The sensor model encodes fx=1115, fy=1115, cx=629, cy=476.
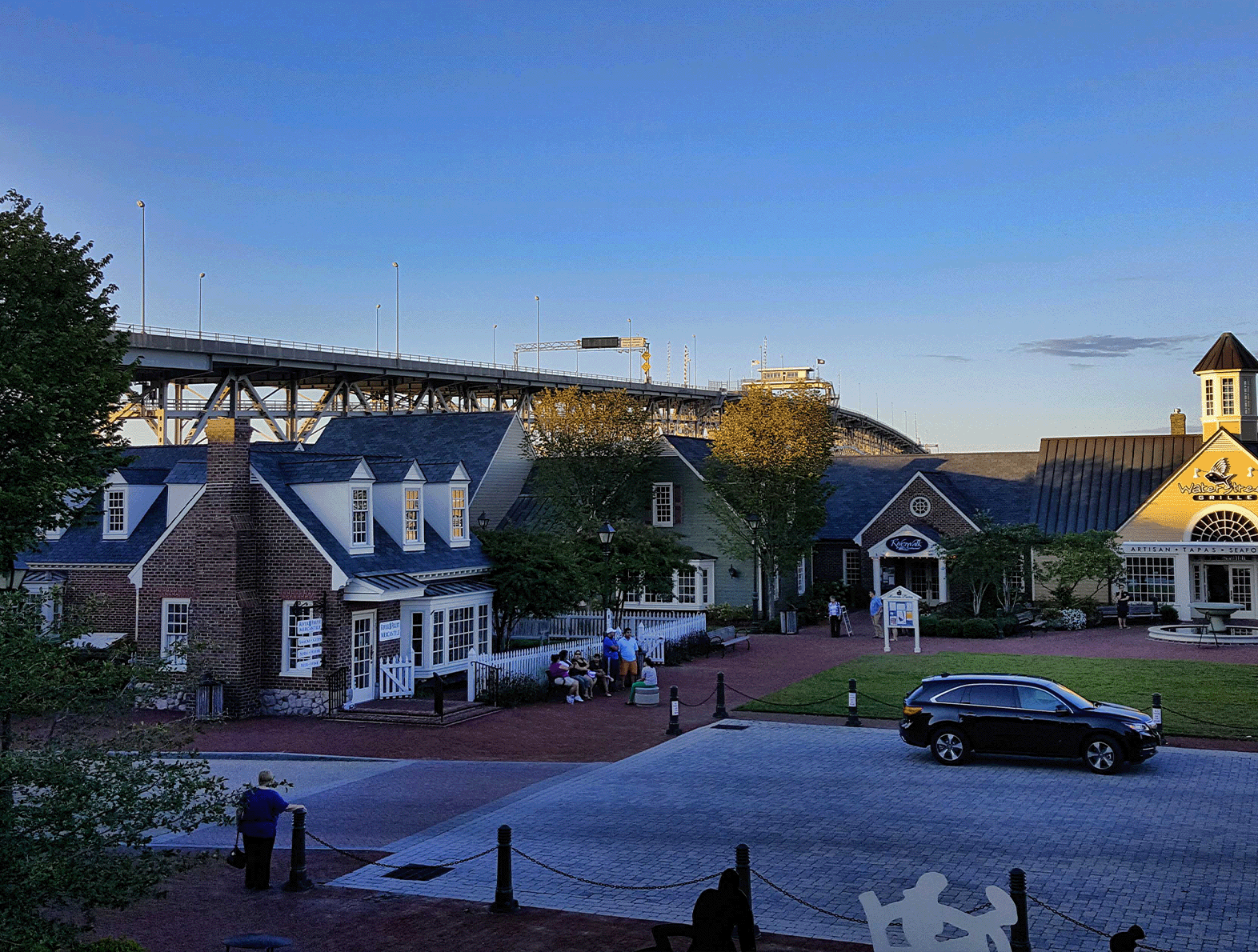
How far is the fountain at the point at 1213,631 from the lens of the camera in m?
36.5

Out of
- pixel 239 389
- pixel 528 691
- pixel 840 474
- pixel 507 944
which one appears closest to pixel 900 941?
pixel 507 944

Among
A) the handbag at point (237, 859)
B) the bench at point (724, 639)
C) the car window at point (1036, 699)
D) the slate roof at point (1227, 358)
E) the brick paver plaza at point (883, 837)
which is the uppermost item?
the slate roof at point (1227, 358)

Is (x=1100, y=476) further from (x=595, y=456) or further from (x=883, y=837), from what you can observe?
(x=883, y=837)

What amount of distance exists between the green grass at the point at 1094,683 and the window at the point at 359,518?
1019cm

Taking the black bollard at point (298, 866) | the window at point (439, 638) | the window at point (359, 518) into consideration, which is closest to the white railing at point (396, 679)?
the window at point (439, 638)

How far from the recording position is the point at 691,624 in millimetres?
36156

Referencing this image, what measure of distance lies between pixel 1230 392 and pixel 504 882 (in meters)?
45.2

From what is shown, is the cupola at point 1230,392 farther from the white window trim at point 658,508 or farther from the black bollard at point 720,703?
the black bollard at point 720,703

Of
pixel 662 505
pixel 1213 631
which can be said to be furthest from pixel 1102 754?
pixel 662 505

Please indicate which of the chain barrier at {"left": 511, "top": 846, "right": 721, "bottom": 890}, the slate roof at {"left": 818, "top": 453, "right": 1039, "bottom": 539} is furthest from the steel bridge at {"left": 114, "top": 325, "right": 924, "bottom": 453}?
the chain barrier at {"left": 511, "top": 846, "right": 721, "bottom": 890}

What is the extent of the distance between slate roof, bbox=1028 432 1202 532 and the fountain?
762 cm

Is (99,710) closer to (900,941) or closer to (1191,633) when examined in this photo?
(900,941)

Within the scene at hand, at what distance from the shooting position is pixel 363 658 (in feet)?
87.4

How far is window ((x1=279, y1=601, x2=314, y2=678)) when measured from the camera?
25844 mm
